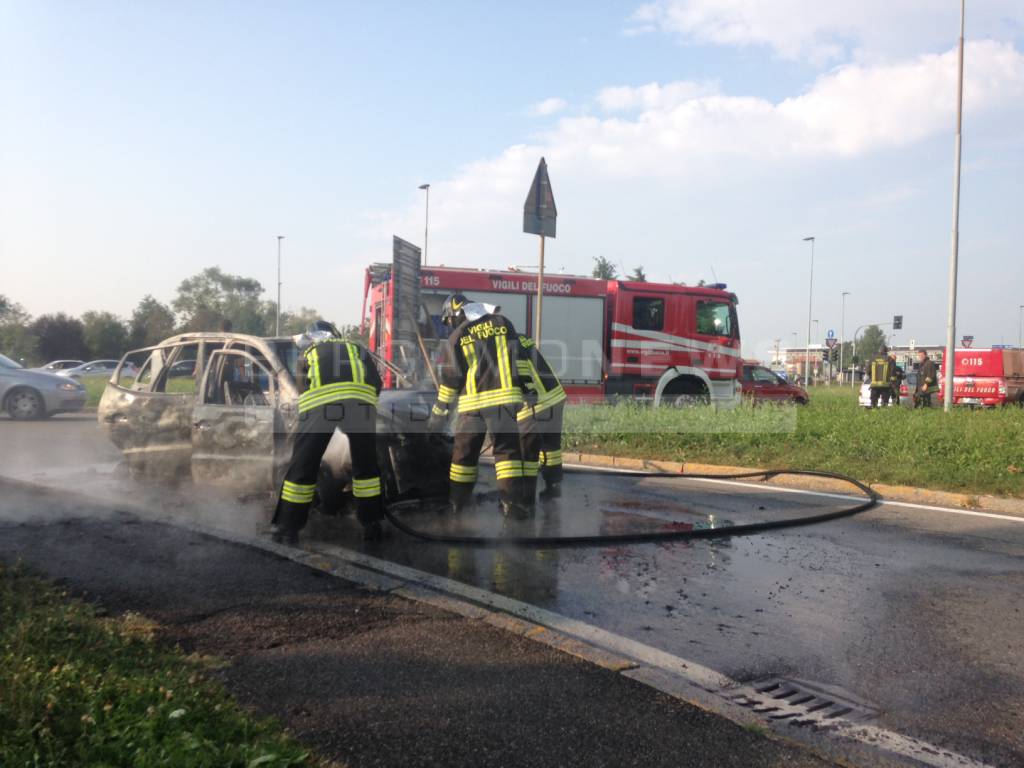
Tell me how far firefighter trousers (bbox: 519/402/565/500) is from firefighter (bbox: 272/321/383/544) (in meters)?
1.23

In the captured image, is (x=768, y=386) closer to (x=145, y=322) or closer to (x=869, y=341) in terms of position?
(x=145, y=322)

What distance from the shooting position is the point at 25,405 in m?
15.6

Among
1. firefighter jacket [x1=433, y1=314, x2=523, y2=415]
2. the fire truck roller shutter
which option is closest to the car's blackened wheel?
the fire truck roller shutter

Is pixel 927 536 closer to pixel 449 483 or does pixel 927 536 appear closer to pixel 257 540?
pixel 449 483

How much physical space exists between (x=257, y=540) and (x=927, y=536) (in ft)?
16.3

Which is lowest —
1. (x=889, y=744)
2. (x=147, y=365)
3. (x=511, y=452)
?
(x=889, y=744)

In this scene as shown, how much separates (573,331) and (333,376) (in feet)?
39.3

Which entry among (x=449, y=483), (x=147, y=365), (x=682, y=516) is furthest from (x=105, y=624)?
(x=147, y=365)

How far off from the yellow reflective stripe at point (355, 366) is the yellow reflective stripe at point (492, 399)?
0.88 metres

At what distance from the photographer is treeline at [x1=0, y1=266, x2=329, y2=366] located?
94.3ft

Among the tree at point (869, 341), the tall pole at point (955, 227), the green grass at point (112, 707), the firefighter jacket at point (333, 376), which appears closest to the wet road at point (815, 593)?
the firefighter jacket at point (333, 376)

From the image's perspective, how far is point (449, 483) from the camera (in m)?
6.57

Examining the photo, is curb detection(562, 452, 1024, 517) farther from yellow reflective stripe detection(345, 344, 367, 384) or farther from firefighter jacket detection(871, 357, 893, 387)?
firefighter jacket detection(871, 357, 893, 387)

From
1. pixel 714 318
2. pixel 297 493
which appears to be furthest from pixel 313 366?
pixel 714 318
